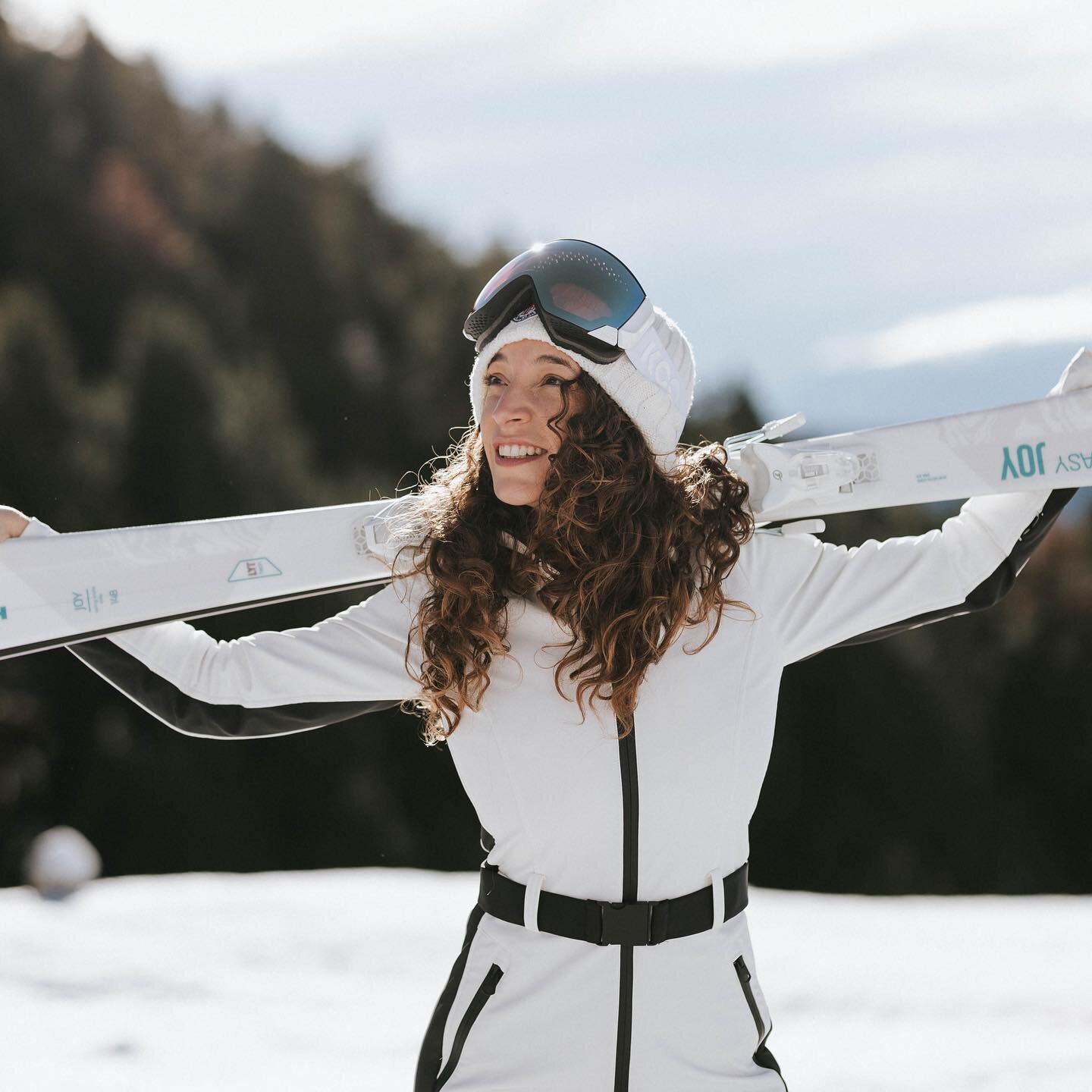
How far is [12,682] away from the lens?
1548 cm

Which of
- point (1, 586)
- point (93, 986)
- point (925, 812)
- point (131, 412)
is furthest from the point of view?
point (925, 812)

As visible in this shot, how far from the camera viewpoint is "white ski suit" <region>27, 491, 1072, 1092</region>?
1508 mm

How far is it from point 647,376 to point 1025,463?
0.68m

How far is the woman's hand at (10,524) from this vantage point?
1839mm

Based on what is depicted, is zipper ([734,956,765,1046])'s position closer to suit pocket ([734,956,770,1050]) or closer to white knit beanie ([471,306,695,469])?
suit pocket ([734,956,770,1050])

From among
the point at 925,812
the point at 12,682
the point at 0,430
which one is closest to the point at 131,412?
the point at 0,430

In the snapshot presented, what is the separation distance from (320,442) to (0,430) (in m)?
6.02

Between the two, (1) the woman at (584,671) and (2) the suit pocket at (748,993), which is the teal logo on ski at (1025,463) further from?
(2) the suit pocket at (748,993)

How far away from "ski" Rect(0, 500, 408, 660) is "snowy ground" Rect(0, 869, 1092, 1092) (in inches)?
63.7

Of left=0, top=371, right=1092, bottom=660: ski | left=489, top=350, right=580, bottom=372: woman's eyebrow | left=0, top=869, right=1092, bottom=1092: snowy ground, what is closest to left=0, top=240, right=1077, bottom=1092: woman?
left=489, top=350, right=580, bottom=372: woman's eyebrow

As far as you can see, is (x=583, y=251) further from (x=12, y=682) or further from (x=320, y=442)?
(x=320, y=442)

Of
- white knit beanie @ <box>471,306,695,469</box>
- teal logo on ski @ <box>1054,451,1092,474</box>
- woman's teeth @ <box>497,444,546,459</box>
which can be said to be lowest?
woman's teeth @ <box>497,444,546,459</box>

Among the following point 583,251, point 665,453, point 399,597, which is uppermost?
point 583,251

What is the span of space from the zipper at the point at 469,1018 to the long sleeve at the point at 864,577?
20.8 inches
